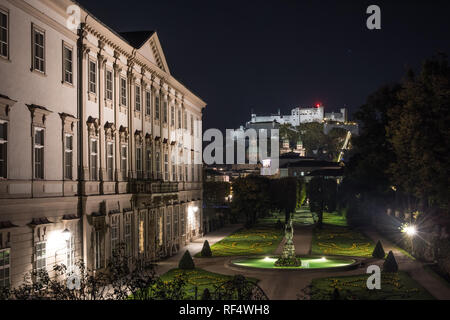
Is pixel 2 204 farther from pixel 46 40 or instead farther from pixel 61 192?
pixel 46 40

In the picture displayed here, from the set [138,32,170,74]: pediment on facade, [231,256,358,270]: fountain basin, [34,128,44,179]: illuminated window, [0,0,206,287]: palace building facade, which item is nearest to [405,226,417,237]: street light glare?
[231,256,358,270]: fountain basin

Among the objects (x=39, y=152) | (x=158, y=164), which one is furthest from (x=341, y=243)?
(x=39, y=152)

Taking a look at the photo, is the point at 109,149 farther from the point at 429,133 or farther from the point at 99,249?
the point at 429,133

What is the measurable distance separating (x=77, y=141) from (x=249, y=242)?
28.6 metres

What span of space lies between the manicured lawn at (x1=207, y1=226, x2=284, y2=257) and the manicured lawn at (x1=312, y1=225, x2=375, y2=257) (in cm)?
349

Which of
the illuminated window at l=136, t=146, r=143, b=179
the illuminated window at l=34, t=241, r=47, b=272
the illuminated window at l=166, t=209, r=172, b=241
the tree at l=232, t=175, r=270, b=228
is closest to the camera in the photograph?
the illuminated window at l=34, t=241, r=47, b=272

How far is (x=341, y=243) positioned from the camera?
52344mm

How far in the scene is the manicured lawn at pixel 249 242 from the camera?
4661 cm

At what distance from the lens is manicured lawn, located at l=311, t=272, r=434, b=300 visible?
26.3 m

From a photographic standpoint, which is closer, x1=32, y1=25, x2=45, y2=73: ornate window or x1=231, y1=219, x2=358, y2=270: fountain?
x1=32, y1=25, x2=45, y2=73: ornate window

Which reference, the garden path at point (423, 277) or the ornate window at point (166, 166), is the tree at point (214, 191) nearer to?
the ornate window at point (166, 166)

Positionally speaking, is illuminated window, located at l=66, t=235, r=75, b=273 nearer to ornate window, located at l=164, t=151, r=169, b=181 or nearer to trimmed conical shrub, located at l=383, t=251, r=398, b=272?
trimmed conical shrub, located at l=383, t=251, r=398, b=272

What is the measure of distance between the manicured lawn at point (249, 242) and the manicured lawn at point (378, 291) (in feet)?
46.9
